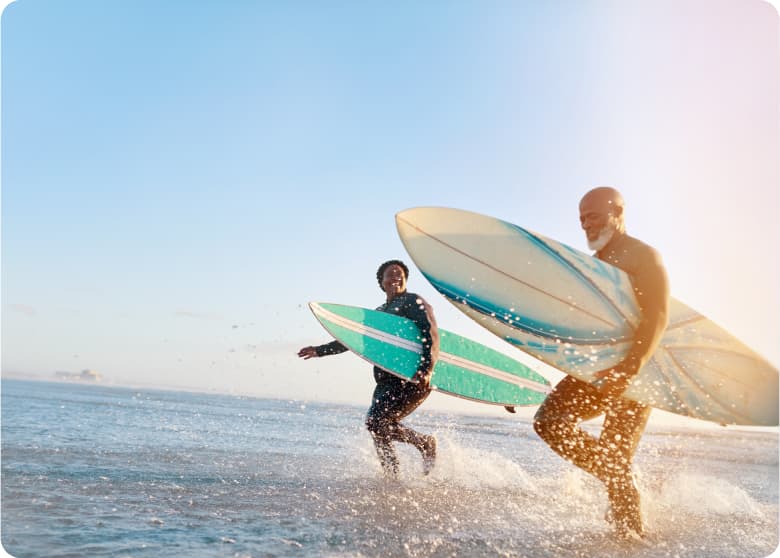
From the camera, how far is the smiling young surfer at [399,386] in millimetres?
4590

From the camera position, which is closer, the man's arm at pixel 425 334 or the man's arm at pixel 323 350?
the man's arm at pixel 425 334

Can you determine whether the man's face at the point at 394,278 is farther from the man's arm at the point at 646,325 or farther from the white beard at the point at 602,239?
the man's arm at the point at 646,325

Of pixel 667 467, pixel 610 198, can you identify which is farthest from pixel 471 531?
pixel 667 467

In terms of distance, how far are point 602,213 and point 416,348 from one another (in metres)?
1.98

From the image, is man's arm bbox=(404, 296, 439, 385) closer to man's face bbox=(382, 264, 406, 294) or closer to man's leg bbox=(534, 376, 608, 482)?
man's face bbox=(382, 264, 406, 294)

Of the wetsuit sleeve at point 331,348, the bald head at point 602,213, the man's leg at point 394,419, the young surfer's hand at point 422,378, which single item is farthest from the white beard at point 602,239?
the wetsuit sleeve at point 331,348

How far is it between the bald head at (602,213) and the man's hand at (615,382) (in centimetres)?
82

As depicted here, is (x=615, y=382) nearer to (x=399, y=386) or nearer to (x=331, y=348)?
(x=399, y=386)

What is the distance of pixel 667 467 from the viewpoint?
9156mm

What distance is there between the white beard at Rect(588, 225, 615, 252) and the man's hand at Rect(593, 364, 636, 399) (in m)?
0.79

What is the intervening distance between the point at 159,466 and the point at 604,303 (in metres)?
3.82

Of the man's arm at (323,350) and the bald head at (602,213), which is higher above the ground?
the bald head at (602,213)

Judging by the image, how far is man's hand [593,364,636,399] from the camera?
327cm

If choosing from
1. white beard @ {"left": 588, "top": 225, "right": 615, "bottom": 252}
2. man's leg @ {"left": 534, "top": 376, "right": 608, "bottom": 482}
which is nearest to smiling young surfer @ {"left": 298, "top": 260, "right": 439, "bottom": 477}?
man's leg @ {"left": 534, "top": 376, "right": 608, "bottom": 482}
